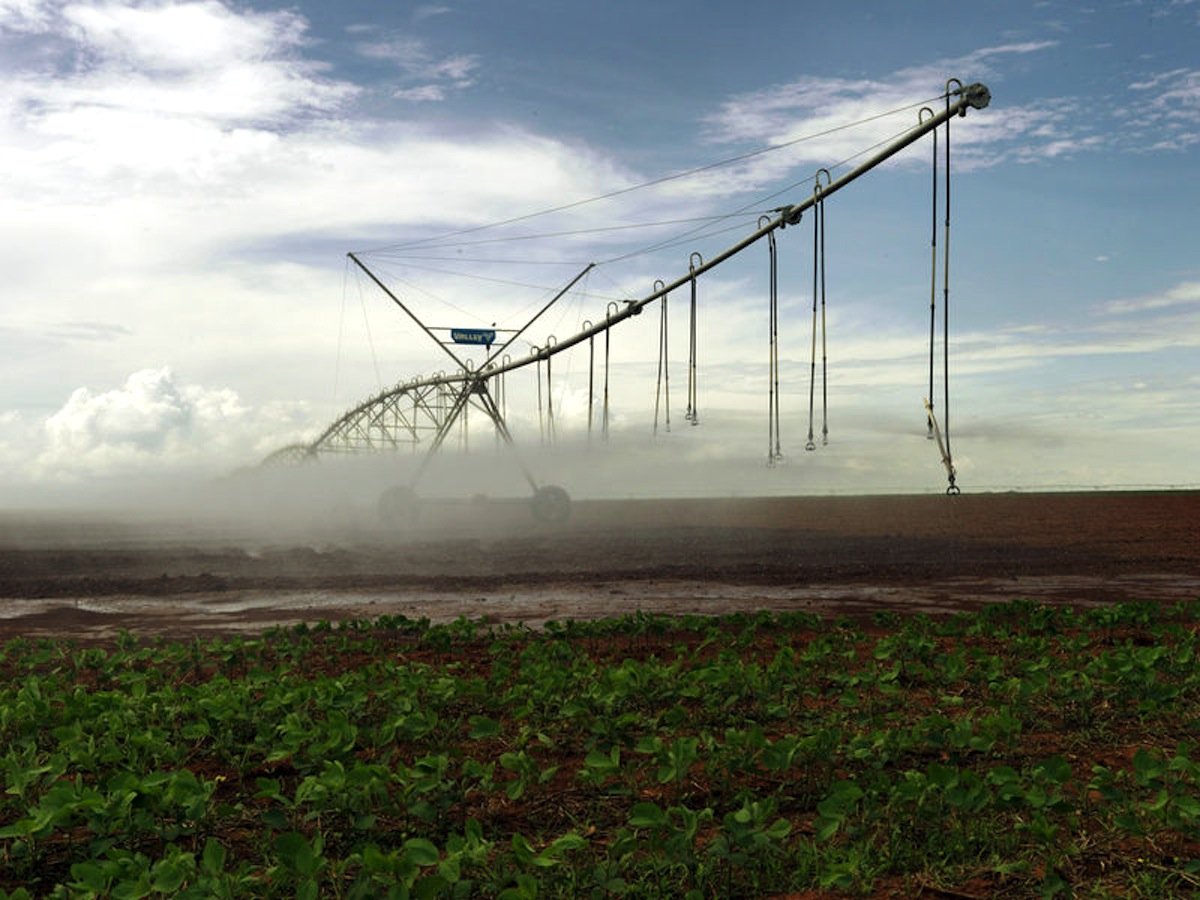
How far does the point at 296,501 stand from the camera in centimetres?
8494

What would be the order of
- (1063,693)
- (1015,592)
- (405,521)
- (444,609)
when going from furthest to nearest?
(405,521) < (1015,592) < (444,609) < (1063,693)

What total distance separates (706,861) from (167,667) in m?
8.71

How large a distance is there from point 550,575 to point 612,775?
65.3 ft

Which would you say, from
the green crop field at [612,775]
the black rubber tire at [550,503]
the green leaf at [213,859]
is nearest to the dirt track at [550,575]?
the black rubber tire at [550,503]

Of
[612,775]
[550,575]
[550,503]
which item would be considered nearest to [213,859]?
[612,775]

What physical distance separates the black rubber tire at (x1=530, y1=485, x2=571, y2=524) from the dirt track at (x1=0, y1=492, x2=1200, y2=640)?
0.94 meters

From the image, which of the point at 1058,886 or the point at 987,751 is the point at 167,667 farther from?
the point at 1058,886

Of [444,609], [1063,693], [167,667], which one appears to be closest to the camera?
[1063,693]

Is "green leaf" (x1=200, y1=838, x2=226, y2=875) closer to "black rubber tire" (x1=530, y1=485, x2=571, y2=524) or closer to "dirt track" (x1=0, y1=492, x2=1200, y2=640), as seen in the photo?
"dirt track" (x1=0, y1=492, x2=1200, y2=640)

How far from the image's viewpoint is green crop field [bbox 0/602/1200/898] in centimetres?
545

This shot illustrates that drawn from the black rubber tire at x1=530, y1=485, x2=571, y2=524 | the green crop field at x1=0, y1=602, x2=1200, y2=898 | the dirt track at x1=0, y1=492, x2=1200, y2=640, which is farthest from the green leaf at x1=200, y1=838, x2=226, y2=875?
the black rubber tire at x1=530, y1=485, x2=571, y2=524

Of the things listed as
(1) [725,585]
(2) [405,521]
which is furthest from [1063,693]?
(2) [405,521]

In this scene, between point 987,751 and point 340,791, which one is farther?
point 987,751

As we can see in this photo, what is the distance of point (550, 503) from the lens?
44062mm
